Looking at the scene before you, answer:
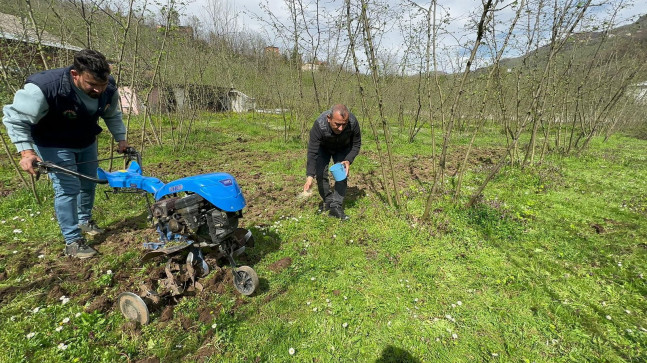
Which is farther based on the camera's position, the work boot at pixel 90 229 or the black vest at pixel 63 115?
the work boot at pixel 90 229

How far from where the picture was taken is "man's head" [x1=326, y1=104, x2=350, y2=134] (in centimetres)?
363

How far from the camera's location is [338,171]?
3902mm

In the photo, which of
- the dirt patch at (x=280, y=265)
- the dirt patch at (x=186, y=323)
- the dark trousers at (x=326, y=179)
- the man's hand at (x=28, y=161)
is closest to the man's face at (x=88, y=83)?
the man's hand at (x=28, y=161)

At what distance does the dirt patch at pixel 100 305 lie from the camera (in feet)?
8.64

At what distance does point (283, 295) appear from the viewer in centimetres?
289

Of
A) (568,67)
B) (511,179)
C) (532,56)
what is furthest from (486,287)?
(568,67)

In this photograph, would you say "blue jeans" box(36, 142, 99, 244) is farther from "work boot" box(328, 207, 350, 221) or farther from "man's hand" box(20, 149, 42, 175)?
"work boot" box(328, 207, 350, 221)

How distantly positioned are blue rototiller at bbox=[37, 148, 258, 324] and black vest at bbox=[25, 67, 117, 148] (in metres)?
0.67

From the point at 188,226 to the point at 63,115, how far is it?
6.45ft

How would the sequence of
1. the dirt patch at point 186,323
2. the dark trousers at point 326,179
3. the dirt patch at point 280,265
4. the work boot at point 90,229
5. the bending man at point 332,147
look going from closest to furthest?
the dirt patch at point 186,323 < the dirt patch at point 280,265 < the bending man at point 332,147 < the work boot at point 90,229 < the dark trousers at point 326,179

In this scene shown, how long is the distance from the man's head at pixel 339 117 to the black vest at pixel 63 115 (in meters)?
2.80

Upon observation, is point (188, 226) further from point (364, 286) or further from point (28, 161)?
point (364, 286)

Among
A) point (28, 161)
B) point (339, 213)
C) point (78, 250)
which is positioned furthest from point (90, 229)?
point (339, 213)

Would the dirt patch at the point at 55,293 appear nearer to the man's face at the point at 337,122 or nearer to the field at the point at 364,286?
the field at the point at 364,286
